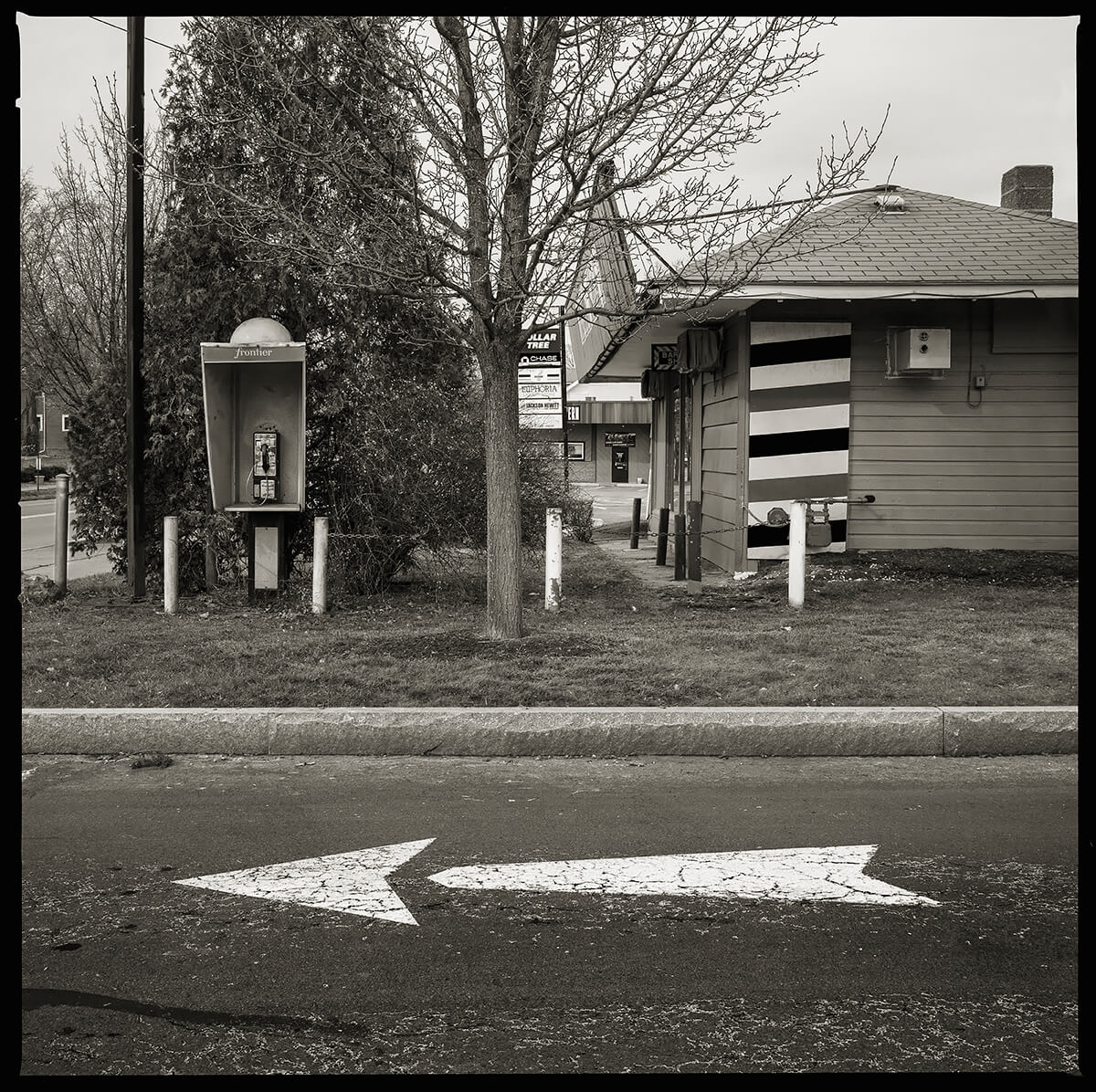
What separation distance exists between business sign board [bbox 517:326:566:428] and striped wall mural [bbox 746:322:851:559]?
103 inches

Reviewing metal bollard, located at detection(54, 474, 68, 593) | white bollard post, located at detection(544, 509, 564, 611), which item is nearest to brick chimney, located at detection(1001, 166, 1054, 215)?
white bollard post, located at detection(544, 509, 564, 611)

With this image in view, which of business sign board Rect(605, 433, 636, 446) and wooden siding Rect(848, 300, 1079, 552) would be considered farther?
business sign board Rect(605, 433, 636, 446)

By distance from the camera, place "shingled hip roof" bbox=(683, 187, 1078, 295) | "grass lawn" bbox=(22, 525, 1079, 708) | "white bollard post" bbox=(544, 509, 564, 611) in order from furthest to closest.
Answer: "shingled hip roof" bbox=(683, 187, 1078, 295) → "white bollard post" bbox=(544, 509, 564, 611) → "grass lawn" bbox=(22, 525, 1079, 708)

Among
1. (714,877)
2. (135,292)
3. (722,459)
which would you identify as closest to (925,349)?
(722,459)

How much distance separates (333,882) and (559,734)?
2.33 meters

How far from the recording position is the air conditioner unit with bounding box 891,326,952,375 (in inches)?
496

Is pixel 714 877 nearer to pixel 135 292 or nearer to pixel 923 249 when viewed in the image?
pixel 135 292

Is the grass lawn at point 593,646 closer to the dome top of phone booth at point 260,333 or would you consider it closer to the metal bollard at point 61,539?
the metal bollard at point 61,539

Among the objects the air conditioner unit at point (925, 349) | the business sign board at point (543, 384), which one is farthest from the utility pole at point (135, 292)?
the air conditioner unit at point (925, 349)

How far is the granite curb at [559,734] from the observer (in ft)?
22.1

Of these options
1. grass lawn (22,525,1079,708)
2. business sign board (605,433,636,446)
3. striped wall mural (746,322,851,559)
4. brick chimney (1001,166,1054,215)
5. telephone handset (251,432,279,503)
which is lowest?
grass lawn (22,525,1079,708)

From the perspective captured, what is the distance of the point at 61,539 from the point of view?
11516 mm

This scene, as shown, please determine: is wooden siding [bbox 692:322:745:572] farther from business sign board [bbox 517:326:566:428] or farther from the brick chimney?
the brick chimney

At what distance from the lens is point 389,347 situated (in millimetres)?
11914
